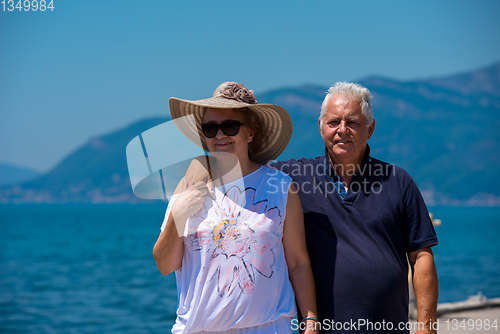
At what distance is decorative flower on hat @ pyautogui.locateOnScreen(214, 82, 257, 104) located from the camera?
218 cm

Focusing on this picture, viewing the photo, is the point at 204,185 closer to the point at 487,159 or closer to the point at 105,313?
the point at 105,313

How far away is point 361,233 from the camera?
2.27m

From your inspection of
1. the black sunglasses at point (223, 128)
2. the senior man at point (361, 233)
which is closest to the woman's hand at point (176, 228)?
the senior man at point (361, 233)

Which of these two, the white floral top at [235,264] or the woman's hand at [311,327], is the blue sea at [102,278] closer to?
the white floral top at [235,264]

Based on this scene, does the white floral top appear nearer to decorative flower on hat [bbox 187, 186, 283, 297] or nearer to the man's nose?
decorative flower on hat [bbox 187, 186, 283, 297]

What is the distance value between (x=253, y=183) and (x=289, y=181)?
0.17 m

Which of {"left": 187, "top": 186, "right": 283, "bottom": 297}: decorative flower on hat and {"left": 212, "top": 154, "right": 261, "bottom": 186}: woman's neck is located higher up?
{"left": 212, "top": 154, "right": 261, "bottom": 186}: woman's neck

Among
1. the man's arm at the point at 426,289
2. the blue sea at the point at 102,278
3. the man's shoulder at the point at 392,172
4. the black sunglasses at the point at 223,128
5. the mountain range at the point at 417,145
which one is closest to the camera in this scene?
the black sunglasses at the point at 223,128

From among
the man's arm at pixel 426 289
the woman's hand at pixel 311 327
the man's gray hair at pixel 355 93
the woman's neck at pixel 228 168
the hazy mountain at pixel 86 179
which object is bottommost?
the woman's hand at pixel 311 327

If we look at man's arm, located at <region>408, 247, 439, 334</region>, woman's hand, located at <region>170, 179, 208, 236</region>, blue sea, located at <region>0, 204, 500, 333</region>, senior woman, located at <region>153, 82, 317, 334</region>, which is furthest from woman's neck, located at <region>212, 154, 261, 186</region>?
man's arm, located at <region>408, 247, 439, 334</region>

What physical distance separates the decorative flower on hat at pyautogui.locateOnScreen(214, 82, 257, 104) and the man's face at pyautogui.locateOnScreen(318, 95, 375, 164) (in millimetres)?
431

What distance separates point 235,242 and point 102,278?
32.5 m

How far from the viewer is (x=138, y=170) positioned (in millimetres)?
2199

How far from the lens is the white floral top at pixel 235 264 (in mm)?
1976
